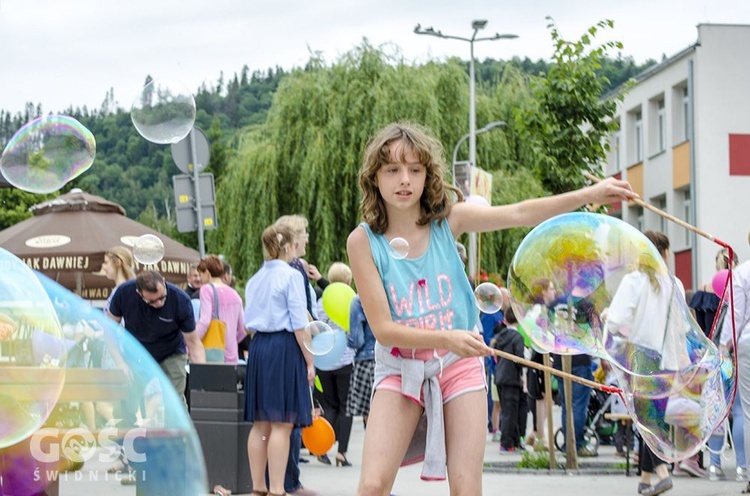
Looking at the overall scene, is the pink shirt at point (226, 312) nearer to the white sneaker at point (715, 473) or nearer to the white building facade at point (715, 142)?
the white sneaker at point (715, 473)

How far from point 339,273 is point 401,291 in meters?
7.12

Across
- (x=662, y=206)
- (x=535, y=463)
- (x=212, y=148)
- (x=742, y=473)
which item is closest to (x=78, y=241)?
(x=535, y=463)

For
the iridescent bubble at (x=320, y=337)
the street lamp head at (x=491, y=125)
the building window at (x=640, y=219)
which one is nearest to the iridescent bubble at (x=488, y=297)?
the iridescent bubble at (x=320, y=337)

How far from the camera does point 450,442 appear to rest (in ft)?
13.5

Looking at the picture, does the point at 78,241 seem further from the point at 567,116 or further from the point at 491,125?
the point at 491,125

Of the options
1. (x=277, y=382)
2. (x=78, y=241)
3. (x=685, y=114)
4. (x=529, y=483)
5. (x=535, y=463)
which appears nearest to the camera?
(x=277, y=382)

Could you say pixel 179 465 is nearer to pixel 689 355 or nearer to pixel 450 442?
pixel 450 442

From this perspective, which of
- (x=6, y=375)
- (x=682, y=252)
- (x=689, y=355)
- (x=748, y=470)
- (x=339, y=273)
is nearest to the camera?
(x=6, y=375)

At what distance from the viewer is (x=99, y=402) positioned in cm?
405

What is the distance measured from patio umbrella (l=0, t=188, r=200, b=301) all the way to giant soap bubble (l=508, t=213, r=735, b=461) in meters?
10.1

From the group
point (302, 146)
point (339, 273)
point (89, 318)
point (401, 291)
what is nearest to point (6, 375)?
point (89, 318)

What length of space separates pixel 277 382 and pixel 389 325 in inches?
159

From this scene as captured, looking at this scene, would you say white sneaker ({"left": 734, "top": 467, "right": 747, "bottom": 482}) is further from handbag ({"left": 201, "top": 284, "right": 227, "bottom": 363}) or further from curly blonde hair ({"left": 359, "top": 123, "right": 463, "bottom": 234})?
curly blonde hair ({"left": 359, "top": 123, "right": 463, "bottom": 234})

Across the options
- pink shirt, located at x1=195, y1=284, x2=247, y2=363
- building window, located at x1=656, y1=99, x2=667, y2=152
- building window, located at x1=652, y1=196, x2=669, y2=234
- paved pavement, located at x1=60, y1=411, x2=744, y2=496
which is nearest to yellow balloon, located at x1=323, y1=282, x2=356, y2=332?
pink shirt, located at x1=195, y1=284, x2=247, y2=363
